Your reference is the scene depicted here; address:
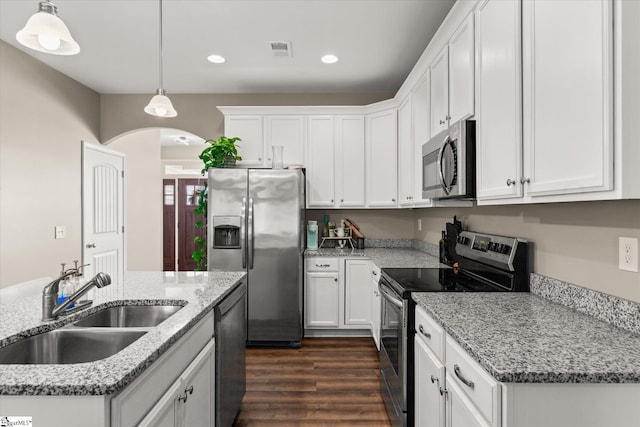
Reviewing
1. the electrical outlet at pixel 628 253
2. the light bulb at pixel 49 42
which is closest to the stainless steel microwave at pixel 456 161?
the electrical outlet at pixel 628 253

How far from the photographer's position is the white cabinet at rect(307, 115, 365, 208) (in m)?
4.09

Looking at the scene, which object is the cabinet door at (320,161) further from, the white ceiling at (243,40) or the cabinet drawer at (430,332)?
the cabinet drawer at (430,332)

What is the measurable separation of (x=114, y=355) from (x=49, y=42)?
141cm

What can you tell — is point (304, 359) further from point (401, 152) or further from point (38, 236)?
point (38, 236)

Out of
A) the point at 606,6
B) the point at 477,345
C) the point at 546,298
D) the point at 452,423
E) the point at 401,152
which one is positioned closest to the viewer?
the point at 606,6

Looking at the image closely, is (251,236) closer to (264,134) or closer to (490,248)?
(264,134)

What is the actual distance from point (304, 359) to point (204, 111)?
10.0ft

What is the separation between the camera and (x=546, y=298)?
1.76 meters

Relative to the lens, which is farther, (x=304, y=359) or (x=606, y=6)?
(x=304, y=359)

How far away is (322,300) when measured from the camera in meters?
3.82

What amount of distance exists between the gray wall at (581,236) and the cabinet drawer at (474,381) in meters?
0.64

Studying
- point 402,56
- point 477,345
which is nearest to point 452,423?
point 477,345

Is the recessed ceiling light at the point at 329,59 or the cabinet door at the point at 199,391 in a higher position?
the recessed ceiling light at the point at 329,59

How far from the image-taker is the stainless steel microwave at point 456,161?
6.36ft
